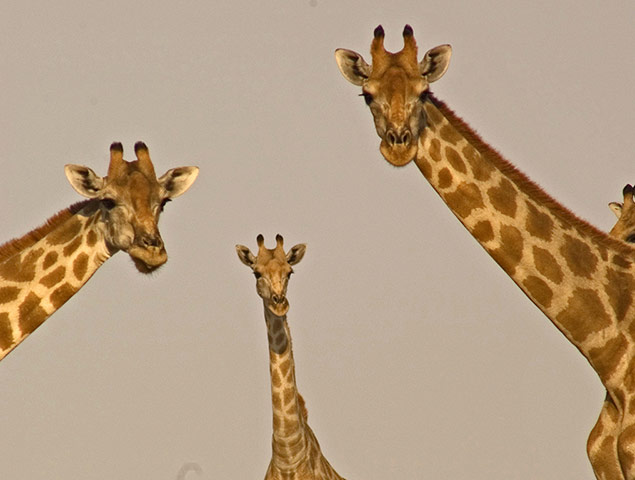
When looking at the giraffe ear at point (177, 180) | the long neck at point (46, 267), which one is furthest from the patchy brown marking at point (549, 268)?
the long neck at point (46, 267)

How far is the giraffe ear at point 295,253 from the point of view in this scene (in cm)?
2411

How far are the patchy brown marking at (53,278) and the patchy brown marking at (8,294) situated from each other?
0.32 metres

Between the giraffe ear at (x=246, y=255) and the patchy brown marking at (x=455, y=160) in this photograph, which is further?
the giraffe ear at (x=246, y=255)

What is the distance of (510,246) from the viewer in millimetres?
13688

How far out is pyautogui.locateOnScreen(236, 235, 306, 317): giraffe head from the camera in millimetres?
22891

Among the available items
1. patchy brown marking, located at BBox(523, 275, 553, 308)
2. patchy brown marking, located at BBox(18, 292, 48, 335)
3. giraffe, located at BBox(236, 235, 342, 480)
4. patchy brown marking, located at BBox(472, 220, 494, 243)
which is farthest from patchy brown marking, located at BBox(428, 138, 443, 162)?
giraffe, located at BBox(236, 235, 342, 480)

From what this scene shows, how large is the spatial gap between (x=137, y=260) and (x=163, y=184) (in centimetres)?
131

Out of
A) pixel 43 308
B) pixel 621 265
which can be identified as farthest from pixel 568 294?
pixel 43 308

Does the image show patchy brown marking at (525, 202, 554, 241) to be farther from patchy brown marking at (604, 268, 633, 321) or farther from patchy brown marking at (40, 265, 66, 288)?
patchy brown marking at (40, 265, 66, 288)

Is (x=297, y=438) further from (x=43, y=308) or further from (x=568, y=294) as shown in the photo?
(x=568, y=294)

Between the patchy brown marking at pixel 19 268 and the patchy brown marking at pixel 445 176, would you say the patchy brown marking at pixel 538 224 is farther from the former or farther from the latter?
the patchy brown marking at pixel 19 268

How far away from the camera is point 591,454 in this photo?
13.5m

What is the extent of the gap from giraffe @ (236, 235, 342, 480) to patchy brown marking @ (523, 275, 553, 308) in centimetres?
931

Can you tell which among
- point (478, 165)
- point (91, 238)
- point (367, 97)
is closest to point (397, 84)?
point (367, 97)
